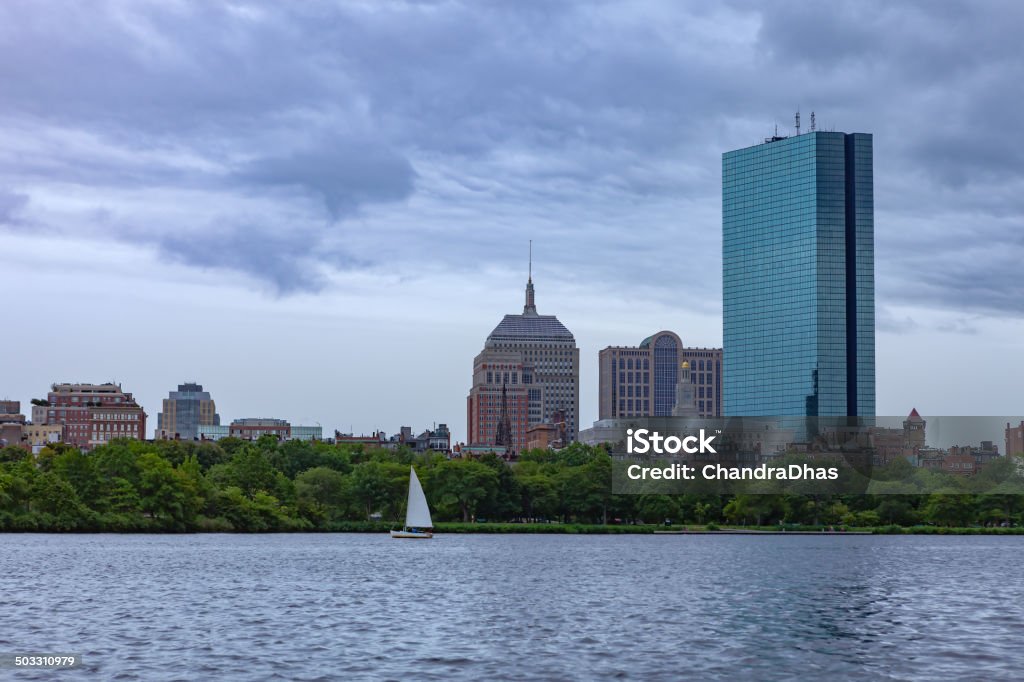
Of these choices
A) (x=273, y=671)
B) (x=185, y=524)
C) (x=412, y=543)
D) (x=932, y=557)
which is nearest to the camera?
(x=273, y=671)

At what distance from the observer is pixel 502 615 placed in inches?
2908

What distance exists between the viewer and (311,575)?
105 metres

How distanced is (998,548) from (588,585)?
91.9m

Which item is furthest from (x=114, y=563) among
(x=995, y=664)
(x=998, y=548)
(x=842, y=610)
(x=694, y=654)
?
(x=998, y=548)

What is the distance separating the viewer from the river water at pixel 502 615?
5375cm

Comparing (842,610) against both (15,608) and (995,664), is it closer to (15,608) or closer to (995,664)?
(995,664)

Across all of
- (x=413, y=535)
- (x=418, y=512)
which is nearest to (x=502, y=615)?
(x=413, y=535)

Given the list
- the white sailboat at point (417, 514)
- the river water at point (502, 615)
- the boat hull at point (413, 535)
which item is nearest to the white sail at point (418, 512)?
the white sailboat at point (417, 514)

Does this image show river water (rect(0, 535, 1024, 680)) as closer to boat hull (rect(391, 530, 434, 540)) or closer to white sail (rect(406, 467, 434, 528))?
boat hull (rect(391, 530, 434, 540))

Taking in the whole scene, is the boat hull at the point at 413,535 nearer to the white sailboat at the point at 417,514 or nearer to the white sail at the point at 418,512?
the white sailboat at the point at 417,514

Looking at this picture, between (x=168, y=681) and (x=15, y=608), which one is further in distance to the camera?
(x=15, y=608)

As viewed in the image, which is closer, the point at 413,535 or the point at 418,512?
the point at 413,535

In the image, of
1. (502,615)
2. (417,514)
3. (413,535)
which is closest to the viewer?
(502,615)

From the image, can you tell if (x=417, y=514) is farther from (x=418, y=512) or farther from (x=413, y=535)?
(x=413, y=535)
